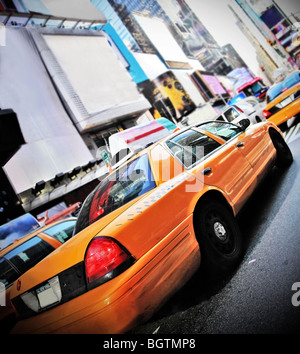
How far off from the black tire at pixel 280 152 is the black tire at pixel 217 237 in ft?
7.64

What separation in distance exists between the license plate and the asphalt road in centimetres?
74

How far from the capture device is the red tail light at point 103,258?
5.18 feet

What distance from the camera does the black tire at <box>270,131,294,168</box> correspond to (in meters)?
4.19

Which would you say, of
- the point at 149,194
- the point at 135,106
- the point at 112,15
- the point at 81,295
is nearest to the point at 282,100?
the point at 149,194

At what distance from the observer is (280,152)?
13.9 ft

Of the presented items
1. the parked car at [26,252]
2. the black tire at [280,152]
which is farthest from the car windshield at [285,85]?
the parked car at [26,252]

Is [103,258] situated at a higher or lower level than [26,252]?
lower

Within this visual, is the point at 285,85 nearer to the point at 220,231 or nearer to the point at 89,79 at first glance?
the point at 220,231

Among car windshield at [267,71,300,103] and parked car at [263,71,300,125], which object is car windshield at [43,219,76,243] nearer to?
parked car at [263,71,300,125]

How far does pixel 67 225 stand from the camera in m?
4.16

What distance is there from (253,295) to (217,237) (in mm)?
601

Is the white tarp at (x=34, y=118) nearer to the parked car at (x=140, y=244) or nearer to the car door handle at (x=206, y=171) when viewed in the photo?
the parked car at (x=140, y=244)

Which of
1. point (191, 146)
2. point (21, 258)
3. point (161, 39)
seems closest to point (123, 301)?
point (191, 146)

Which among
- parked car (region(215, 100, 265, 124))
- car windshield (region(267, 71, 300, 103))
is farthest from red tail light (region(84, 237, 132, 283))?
car windshield (region(267, 71, 300, 103))
